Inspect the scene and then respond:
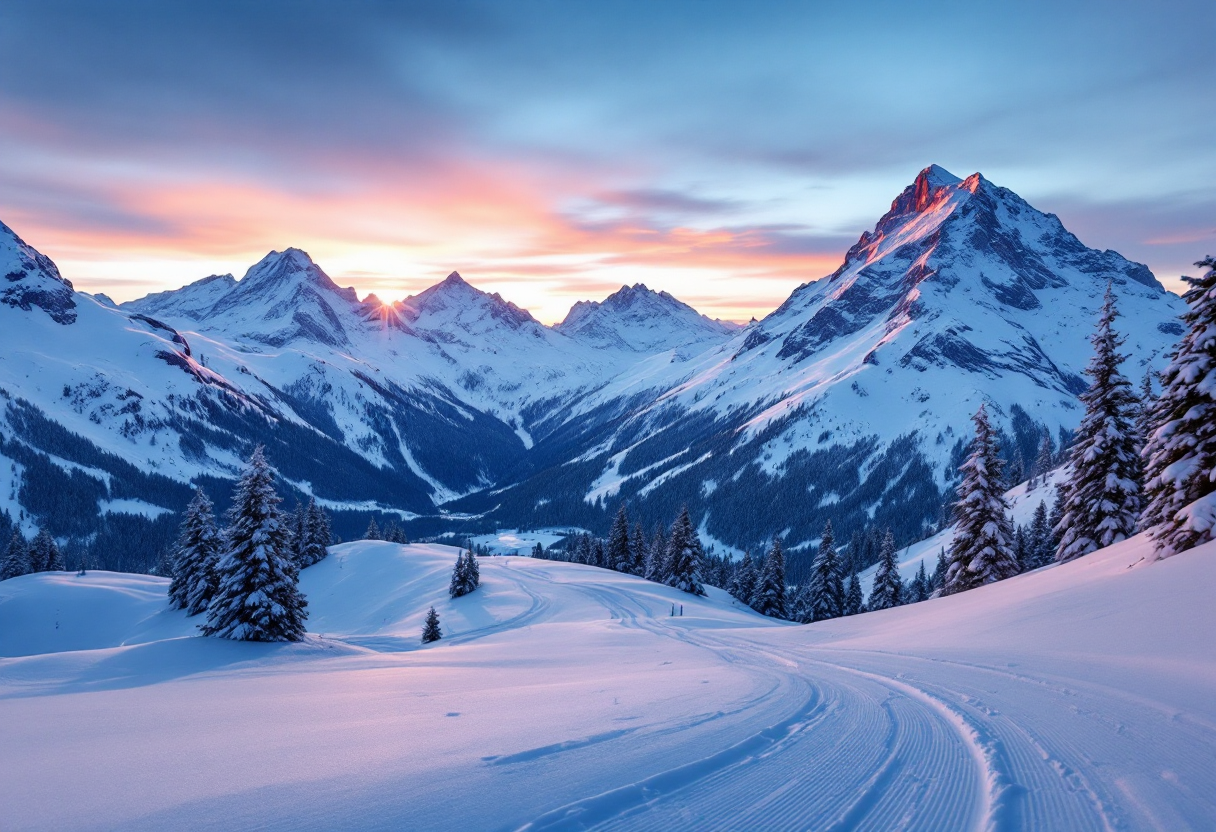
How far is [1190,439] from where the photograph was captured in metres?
17.8

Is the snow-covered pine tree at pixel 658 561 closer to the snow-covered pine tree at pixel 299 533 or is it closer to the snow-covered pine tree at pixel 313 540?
the snow-covered pine tree at pixel 313 540

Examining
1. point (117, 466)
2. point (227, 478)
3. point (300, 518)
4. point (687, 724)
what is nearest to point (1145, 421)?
point (687, 724)

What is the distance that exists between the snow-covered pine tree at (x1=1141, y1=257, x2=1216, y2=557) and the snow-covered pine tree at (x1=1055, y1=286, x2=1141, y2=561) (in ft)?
23.9

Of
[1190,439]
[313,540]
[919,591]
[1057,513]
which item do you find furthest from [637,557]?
[1190,439]

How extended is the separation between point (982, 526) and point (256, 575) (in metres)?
34.6

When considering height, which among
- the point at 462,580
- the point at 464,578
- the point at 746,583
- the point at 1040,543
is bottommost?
the point at 746,583

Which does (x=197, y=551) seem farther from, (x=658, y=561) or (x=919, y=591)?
(x=919, y=591)

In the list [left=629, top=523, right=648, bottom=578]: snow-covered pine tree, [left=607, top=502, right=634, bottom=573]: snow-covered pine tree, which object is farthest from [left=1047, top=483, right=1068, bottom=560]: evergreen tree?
[left=607, top=502, right=634, bottom=573]: snow-covered pine tree

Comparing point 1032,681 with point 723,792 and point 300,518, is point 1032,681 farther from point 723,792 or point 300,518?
point 300,518

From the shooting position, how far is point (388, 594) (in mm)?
54094

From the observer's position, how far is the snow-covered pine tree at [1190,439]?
16.2 meters

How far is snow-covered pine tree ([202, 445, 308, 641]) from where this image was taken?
21.6m

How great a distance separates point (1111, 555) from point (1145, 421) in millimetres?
13439

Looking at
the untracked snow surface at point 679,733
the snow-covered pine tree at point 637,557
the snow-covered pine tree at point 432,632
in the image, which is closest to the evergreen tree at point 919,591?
the snow-covered pine tree at point 637,557
